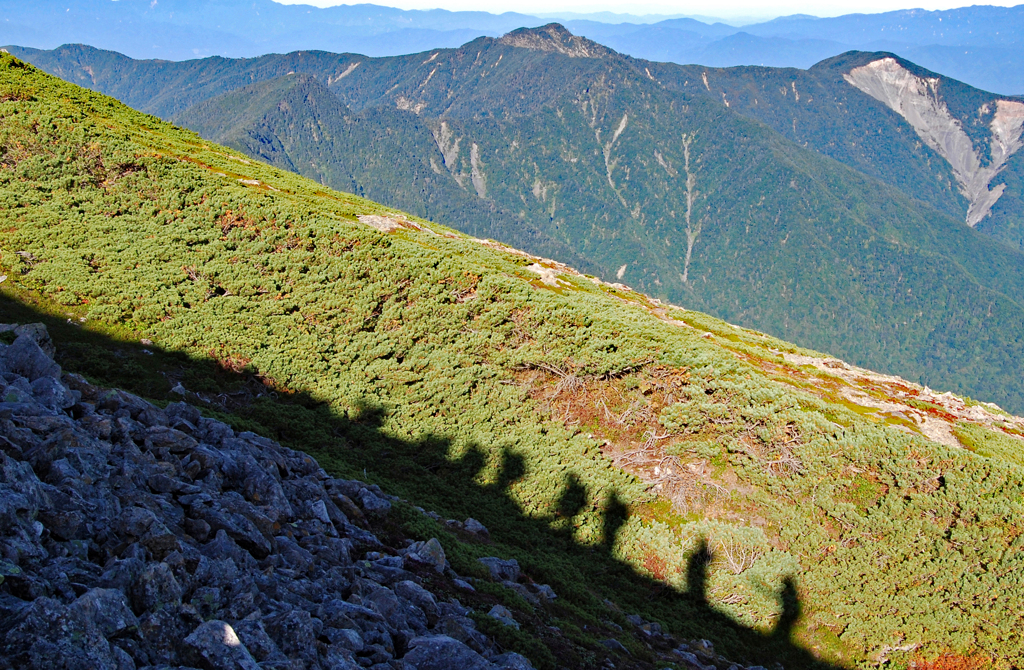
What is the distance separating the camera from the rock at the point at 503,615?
363 inches

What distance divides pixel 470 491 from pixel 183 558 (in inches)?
472

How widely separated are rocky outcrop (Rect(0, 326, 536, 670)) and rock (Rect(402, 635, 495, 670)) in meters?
0.02

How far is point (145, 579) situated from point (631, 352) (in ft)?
57.8

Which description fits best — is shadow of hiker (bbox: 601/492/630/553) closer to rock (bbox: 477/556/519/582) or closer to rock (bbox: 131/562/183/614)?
rock (bbox: 477/556/519/582)

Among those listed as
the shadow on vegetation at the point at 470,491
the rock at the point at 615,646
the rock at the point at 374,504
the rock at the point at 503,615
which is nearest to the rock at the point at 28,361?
the shadow on vegetation at the point at 470,491

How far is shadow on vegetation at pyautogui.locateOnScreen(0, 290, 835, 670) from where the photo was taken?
46.2 feet

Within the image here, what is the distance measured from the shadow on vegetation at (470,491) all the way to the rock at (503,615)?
1.77m

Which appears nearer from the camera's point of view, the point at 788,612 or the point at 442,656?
the point at 442,656

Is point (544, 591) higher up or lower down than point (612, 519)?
higher up

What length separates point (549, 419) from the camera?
21047mm

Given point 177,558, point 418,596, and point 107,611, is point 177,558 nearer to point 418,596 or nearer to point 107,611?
point 107,611

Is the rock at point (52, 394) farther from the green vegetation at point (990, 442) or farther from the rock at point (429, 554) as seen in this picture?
the green vegetation at point (990, 442)

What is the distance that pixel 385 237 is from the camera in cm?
2653

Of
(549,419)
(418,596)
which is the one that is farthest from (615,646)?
(549,419)
